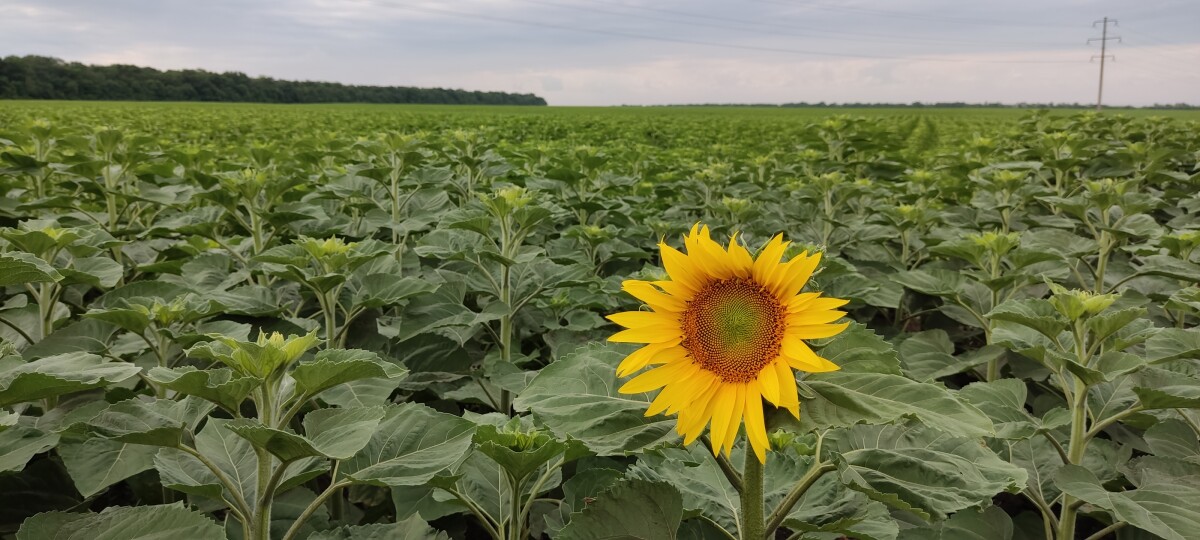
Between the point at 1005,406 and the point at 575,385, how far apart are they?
52.8 inches

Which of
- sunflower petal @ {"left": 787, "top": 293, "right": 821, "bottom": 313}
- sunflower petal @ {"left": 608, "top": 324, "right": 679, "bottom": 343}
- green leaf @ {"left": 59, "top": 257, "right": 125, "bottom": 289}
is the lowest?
green leaf @ {"left": 59, "top": 257, "right": 125, "bottom": 289}

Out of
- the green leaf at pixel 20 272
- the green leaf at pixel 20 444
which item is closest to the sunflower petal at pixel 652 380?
the green leaf at pixel 20 444

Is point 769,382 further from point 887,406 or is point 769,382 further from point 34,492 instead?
point 34,492

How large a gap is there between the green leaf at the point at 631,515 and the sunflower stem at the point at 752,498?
130 millimetres

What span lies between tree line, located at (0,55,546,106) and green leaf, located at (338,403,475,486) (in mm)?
71773

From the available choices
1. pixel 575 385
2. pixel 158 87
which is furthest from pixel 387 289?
pixel 158 87

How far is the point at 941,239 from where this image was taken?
3.71 m

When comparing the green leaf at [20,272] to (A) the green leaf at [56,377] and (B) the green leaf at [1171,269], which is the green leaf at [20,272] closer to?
(A) the green leaf at [56,377]

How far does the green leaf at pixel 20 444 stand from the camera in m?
1.40

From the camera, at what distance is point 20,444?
1465mm

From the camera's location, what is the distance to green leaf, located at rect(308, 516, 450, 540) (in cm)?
156

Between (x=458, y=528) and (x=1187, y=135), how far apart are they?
32.5 ft

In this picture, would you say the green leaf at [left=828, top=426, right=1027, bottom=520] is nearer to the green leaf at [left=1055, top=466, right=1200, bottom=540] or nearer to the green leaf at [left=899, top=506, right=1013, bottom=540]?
the green leaf at [left=1055, top=466, right=1200, bottom=540]

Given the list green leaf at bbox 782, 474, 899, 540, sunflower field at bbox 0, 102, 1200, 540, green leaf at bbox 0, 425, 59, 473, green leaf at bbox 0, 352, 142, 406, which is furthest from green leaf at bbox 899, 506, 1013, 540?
green leaf at bbox 0, 425, 59, 473
